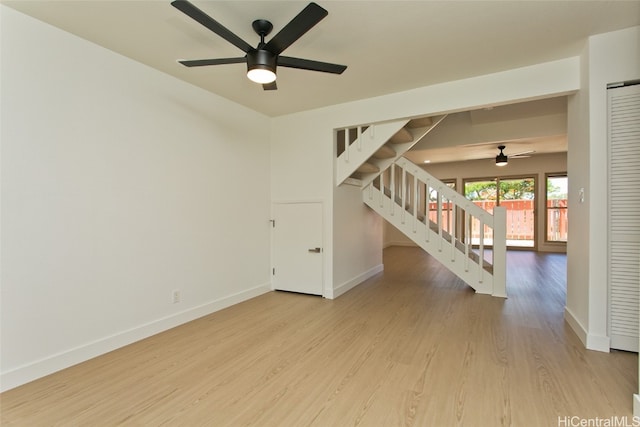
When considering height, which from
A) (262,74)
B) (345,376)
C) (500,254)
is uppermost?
(262,74)

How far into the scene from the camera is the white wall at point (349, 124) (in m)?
2.97

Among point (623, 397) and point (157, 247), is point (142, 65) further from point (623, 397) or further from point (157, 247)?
point (623, 397)

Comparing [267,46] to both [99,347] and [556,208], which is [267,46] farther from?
[556,208]

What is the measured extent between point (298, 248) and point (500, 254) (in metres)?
2.87

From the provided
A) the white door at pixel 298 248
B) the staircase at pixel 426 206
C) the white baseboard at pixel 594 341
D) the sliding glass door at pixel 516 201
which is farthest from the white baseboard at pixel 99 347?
the sliding glass door at pixel 516 201

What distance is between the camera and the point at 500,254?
4121 mm

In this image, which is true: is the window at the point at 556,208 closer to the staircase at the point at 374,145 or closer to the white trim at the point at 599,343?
the staircase at the point at 374,145

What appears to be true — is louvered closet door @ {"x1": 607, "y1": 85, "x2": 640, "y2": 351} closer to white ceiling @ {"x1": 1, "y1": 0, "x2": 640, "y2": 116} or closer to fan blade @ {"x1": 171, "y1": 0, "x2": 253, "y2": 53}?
white ceiling @ {"x1": 1, "y1": 0, "x2": 640, "y2": 116}

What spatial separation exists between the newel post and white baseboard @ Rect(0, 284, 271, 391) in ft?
12.1

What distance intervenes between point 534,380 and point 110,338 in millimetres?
3378

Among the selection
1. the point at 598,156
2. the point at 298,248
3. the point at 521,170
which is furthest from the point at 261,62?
the point at 521,170

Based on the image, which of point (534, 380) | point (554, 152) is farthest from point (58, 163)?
point (554, 152)

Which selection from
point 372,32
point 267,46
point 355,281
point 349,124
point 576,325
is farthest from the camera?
point 355,281

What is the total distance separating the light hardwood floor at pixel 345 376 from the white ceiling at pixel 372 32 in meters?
2.64
